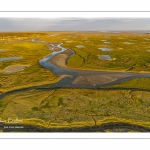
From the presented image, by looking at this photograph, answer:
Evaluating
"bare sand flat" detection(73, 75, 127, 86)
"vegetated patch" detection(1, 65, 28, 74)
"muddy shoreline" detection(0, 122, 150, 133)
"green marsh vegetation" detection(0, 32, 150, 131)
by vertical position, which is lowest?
"muddy shoreline" detection(0, 122, 150, 133)

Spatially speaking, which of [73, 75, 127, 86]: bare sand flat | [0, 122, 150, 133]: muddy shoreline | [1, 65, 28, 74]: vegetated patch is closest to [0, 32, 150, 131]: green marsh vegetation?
[0, 122, 150, 133]: muddy shoreline

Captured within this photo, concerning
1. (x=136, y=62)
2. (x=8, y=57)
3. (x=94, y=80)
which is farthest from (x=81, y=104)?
(x=8, y=57)

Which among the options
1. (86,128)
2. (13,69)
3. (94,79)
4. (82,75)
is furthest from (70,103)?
(13,69)

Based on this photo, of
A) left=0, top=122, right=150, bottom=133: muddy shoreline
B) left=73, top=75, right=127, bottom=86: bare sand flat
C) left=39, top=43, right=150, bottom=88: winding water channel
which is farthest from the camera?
left=73, top=75, right=127, bottom=86: bare sand flat

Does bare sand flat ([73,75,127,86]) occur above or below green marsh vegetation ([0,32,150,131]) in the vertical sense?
above

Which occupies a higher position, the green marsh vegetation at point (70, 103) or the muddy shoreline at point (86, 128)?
the green marsh vegetation at point (70, 103)

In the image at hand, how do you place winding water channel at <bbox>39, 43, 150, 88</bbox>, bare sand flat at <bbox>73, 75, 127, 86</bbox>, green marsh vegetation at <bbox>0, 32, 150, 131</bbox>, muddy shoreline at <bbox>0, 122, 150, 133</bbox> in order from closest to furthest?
muddy shoreline at <bbox>0, 122, 150, 133</bbox> < green marsh vegetation at <bbox>0, 32, 150, 131</bbox> < winding water channel at <bbox>39, 43, 150, 88</bbox> < bare sand flat at <bbox>73, 75, 127, 86</bbox>

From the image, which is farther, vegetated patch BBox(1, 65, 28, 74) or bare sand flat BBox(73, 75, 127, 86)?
vegetated patch BBox(1, 65, 28, 74)

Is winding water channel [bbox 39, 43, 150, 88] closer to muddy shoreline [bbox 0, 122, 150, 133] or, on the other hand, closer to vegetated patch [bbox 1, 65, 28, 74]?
vegetated patch [bbox 1, 65, 28, 74]

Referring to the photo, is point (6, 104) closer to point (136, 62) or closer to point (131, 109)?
point (131, 109)

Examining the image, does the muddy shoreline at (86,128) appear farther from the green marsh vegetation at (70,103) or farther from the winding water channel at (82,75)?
the winding water channel at (82,75)

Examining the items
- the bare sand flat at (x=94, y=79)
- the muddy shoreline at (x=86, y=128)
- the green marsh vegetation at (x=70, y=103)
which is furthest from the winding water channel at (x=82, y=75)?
the muddy shoreline at (x=86, y=128)
